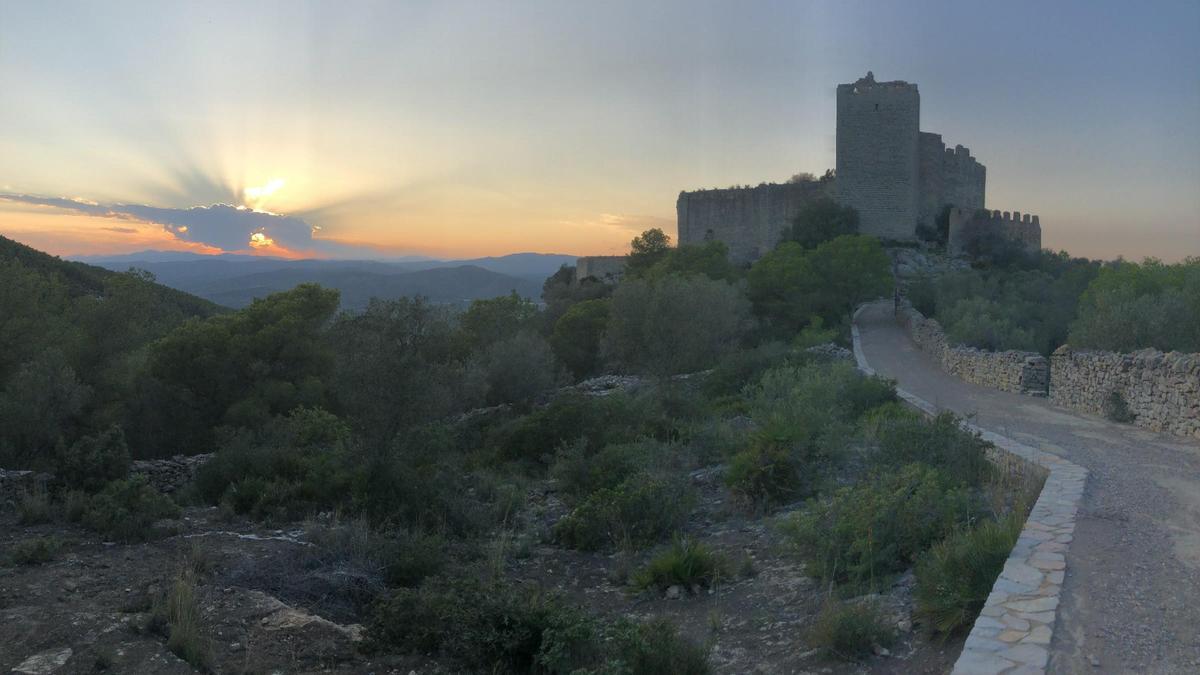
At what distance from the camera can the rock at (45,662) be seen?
5.27 m

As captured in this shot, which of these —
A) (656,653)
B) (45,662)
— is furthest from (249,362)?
(656,653)

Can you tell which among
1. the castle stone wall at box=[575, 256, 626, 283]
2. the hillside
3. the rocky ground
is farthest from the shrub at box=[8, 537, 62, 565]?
the hillside

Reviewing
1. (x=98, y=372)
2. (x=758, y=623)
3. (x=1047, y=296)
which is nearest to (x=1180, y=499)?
(x=758, y=623)

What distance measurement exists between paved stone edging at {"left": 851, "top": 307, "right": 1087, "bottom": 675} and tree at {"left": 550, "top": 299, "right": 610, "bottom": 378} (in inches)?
815

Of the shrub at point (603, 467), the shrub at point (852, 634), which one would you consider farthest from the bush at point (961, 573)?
the shrub at point (603, 467)

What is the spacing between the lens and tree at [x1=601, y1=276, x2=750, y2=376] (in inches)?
754

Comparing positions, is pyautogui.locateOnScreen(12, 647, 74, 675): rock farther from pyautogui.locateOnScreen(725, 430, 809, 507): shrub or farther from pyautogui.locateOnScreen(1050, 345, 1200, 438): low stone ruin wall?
pyautogui.locateOnScreen(1050, 345, 1200, 438): low stone ruin wall

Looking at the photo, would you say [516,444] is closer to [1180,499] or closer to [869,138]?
[1180,499]

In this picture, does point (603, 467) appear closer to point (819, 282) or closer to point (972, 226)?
point (819, 282)

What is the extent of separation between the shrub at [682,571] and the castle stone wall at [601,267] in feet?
122

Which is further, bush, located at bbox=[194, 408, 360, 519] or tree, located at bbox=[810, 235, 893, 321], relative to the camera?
tree, located at bbox=[810, 235, 893, 321]

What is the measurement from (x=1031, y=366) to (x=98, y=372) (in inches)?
722

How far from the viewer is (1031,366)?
15.0 meters

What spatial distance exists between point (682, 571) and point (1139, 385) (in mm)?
7767
